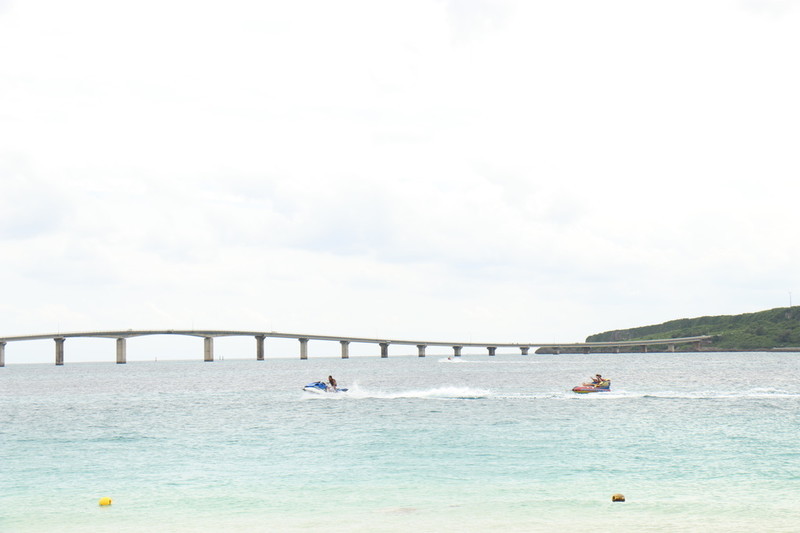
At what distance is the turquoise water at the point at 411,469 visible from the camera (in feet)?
98.2

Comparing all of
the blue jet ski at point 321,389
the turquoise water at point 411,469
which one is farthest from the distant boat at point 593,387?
the blue jet ski at point 321,389

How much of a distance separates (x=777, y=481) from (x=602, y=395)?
2183 inches

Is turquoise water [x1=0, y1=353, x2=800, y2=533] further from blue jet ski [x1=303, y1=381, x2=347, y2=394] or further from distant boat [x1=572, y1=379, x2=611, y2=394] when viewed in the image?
blue jet ski [x1=303, y1=381, x2=347, y2=394]

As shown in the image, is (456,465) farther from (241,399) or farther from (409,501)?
(241,399)

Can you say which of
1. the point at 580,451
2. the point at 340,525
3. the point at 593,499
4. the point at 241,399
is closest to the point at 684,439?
the point at 580,451

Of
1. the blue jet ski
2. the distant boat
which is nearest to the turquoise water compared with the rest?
the distant boat

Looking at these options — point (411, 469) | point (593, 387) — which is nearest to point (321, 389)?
point (593, 387)

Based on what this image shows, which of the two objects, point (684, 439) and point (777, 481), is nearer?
point (777, 481)

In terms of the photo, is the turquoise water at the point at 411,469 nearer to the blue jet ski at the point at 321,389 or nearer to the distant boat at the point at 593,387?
the distant boat at the point at 593,387

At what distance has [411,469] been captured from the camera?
4094 cm

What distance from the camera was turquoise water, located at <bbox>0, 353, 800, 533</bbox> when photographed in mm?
29938

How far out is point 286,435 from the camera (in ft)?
184

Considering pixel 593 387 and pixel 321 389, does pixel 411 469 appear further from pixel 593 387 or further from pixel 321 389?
pixel 593 387

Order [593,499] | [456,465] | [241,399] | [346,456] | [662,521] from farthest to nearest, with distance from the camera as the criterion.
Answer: [241,399] → [346,456] → [456,465] → [593,499] → [662,521]
